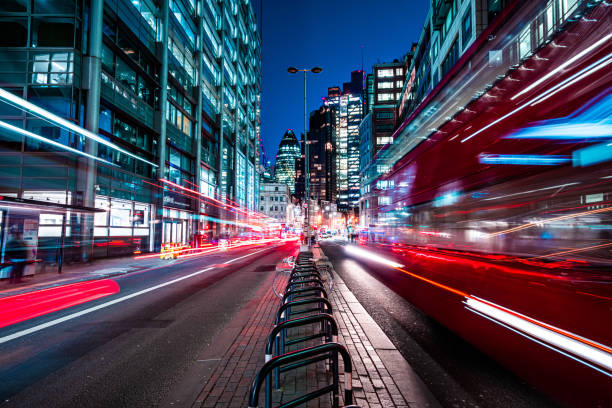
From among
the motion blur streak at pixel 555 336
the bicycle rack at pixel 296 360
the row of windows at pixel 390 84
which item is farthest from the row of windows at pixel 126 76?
the row of windows at pixel 390 84

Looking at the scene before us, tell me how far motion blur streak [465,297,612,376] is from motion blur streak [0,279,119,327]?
11079 millimetres

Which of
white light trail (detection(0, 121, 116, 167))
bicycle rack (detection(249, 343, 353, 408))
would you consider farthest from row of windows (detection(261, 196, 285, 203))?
bicycle rack (detection(249, 343, 353, 408))

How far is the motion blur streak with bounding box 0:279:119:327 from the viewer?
7523mm

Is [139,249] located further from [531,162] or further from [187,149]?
[531,162]

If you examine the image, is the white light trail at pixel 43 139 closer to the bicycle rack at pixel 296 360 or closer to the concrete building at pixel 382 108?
the bicycle rack at pixel 296 360

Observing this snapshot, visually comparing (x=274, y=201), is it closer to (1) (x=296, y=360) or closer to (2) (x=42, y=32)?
(2) (x=42, y=32)

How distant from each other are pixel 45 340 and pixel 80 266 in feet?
46.3

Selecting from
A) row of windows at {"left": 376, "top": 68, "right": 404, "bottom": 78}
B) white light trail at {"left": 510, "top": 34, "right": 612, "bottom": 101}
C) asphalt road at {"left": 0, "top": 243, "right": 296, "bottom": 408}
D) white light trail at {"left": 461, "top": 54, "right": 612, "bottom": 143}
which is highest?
row of windows at {"left": 376, "top": 68, "right": 404, "bottom": 78}

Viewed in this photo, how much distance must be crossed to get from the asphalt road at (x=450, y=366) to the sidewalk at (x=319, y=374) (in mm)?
327

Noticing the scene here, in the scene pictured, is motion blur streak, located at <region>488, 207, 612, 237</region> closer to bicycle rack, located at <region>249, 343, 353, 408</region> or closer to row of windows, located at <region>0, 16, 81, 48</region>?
bicycle rack, located at <region>249, 343, 353, 408</region>

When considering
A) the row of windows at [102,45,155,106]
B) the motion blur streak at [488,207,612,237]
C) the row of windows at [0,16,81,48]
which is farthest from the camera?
the row of windows at [102,45,155,106]

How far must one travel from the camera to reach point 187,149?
1380 inches

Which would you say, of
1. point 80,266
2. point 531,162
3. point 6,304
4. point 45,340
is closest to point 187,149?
point 80,266

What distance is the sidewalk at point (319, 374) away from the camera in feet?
11.0
